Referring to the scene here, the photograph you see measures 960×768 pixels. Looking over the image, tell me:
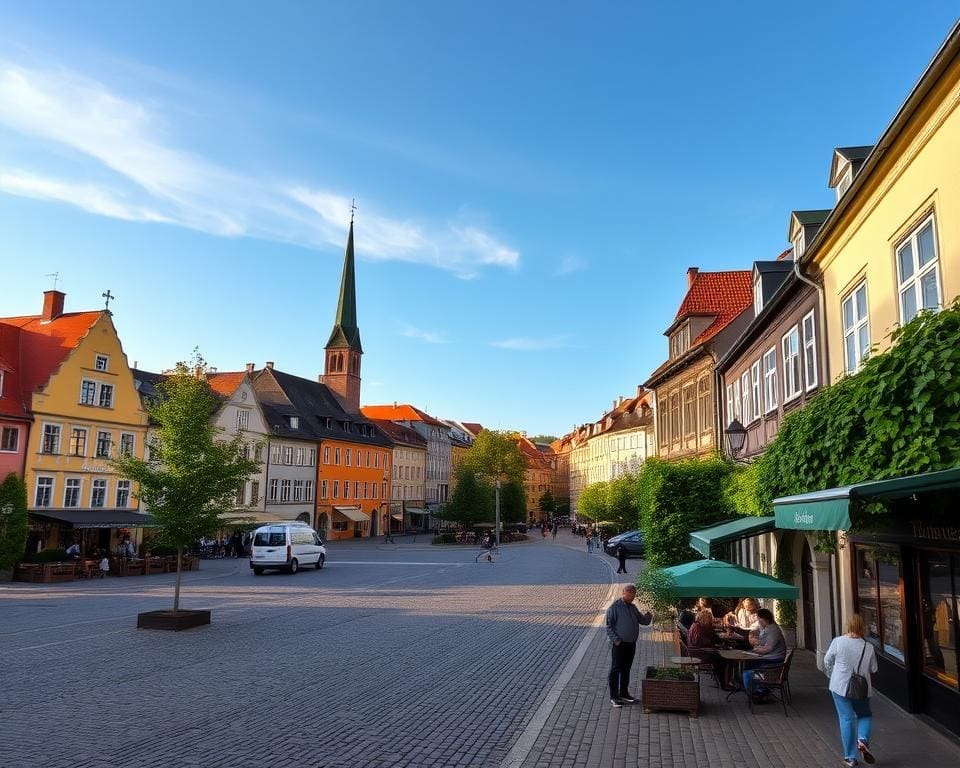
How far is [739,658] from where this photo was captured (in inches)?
430

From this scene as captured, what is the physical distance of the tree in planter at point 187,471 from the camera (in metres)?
19.5

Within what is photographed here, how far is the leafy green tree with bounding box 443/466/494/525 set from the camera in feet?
235

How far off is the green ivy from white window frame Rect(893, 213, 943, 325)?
122 cm

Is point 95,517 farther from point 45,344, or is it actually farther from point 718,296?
point 718,296

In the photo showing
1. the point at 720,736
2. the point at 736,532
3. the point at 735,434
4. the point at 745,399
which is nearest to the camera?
the point at 720,736

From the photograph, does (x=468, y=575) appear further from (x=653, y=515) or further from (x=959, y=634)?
(x=959, y=634)

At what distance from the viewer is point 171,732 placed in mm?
8922

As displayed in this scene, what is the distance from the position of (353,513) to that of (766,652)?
63.6m

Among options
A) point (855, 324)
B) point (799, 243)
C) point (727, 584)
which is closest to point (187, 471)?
point (727, 584)

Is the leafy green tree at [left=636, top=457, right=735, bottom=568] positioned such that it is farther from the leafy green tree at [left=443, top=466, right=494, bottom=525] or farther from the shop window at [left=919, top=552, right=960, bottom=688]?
the leafy green tree at [left=443, top=466, right=494, bottom=525]

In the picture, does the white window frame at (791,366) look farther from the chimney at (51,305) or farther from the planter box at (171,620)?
the chimney at (51,305)

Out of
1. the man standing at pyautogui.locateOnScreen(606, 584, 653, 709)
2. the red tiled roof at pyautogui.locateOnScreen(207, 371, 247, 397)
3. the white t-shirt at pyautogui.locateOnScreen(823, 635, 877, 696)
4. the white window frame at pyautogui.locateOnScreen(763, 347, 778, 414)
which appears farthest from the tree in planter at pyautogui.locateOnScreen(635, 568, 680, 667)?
the red tiled roof at pyautogui.locateOnScreen(207, 371, 247, 397)

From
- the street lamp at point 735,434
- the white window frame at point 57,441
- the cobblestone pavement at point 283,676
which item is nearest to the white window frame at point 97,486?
the white window frame at point 57,441

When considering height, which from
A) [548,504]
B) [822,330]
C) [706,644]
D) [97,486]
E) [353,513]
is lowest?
[706,644]
